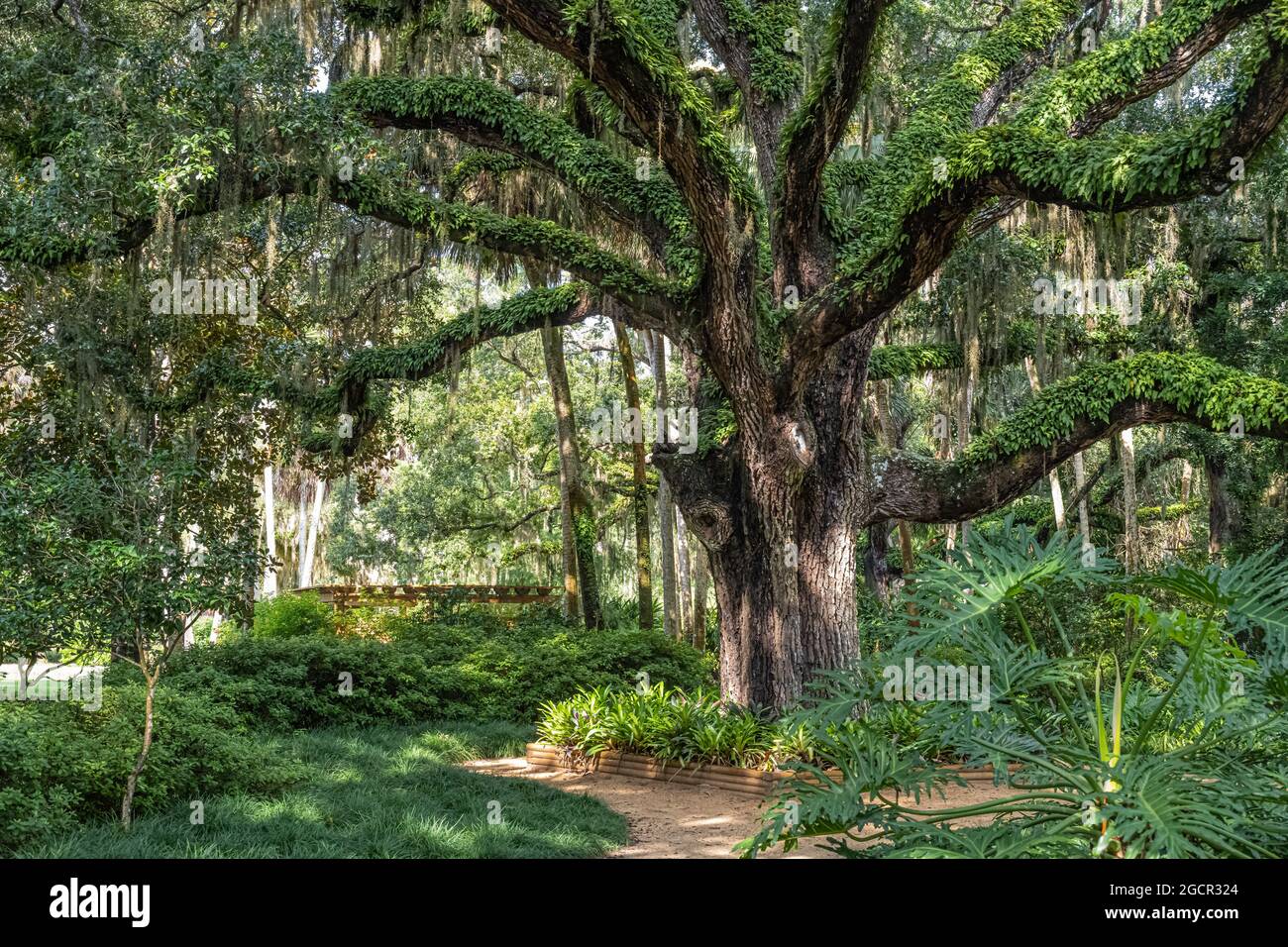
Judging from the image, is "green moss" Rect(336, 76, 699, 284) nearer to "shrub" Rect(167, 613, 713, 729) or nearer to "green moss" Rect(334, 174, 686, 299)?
"green moss" Rect(334, 174, 686, 299)

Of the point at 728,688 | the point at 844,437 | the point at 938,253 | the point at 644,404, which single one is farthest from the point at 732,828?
the point at 644,404

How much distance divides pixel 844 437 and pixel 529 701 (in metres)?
5.16

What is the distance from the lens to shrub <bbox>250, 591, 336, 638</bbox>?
16.1 m

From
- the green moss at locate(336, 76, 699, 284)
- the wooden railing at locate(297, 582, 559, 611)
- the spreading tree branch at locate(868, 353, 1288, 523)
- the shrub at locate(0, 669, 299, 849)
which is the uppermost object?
the green moss at locate(336, 76, 699, 284)

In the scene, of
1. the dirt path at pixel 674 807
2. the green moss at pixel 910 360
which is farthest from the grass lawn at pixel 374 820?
the green moss at pixel 910 360

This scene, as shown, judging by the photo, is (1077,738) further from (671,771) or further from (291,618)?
(291,618)

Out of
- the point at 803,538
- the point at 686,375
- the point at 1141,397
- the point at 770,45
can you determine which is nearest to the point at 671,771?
the point at 803,538

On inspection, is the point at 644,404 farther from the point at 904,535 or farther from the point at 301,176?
the point at 301,176

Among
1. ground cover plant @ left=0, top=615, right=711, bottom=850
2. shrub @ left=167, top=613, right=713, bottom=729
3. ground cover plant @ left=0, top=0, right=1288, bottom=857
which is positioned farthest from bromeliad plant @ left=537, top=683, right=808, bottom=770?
shrub @ left=167, top=613, right=713, bottom=729

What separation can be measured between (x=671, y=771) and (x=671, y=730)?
467 millimetres

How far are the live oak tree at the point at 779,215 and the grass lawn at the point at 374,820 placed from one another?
3167 millimetres

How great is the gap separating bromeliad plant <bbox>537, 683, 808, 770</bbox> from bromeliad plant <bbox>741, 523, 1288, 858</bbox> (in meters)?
5.17

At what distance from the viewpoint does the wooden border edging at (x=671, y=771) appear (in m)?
9.01

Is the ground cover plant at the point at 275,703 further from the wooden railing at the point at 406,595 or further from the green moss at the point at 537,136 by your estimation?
the green moss at the point at 537,136
